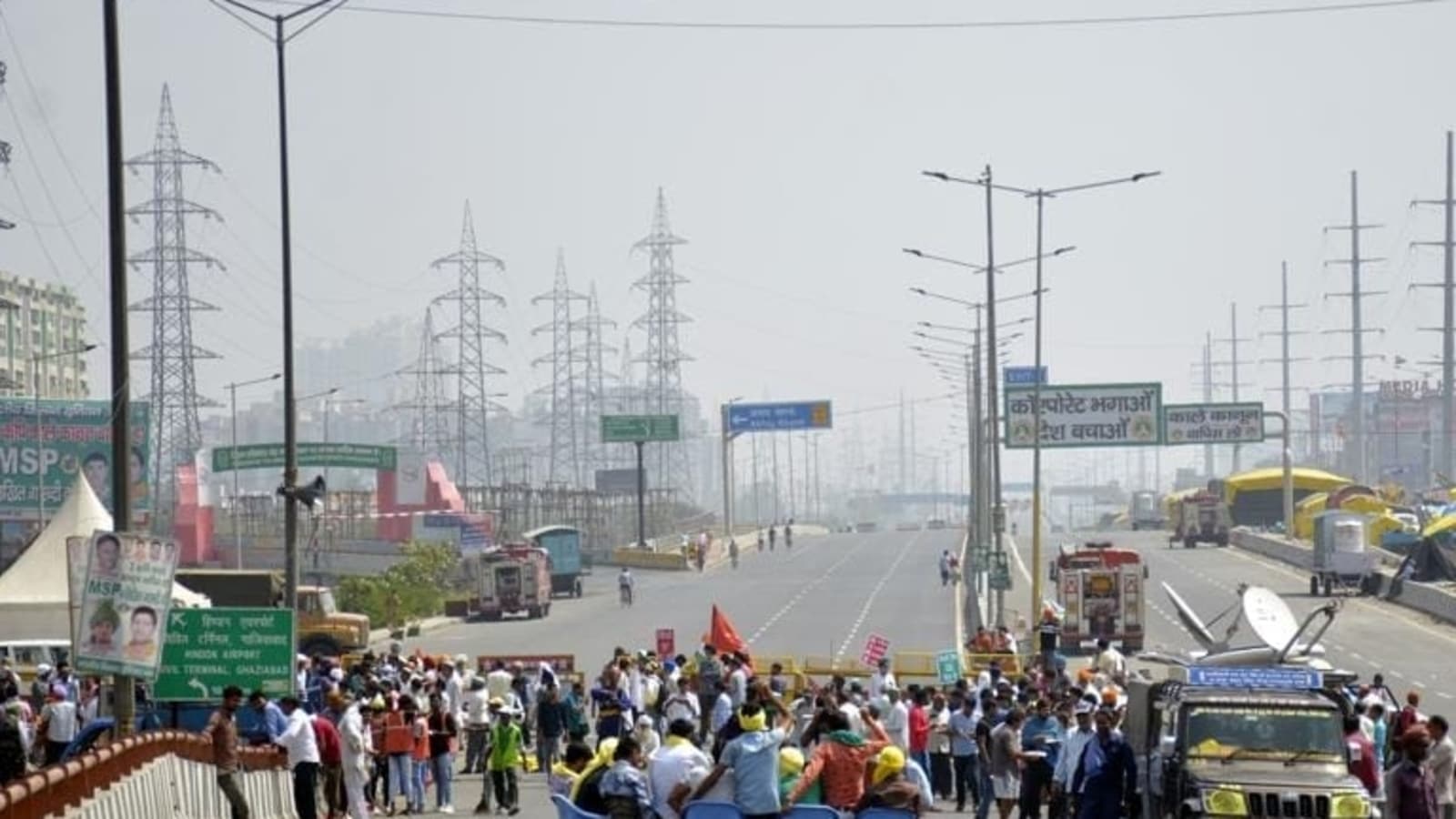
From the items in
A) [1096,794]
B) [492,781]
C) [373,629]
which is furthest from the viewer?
[373,629]

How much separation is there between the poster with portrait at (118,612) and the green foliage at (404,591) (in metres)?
56.7

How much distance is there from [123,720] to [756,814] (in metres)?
7.60

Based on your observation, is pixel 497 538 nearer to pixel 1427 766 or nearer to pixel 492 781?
pixel 492 781

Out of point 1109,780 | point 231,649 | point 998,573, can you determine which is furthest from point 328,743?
point 998,573

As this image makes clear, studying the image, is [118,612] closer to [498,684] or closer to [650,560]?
→ [498,684]

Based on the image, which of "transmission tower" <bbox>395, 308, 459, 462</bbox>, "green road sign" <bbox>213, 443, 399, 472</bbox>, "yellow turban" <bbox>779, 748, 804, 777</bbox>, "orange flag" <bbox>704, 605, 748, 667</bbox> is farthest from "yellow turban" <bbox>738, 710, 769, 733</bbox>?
"transmission tower" <bbox>395, 308, 459, 462</bbox>

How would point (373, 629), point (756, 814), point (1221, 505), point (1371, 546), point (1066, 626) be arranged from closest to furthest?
point (756, 814)
point (1066, 626)
point (373, 629)
point (1371, 546)
point (1221, 505)

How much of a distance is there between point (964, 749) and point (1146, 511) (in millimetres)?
134818

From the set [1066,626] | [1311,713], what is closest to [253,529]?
[1066,626]

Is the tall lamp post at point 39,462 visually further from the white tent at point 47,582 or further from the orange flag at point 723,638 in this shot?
the orange flag at point 723,638

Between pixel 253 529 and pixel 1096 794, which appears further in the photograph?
pixel 253 529

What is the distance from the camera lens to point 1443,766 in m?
23.2

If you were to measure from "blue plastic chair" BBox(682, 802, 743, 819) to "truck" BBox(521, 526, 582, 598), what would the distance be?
253 ft

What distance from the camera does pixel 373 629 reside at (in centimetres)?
7694
